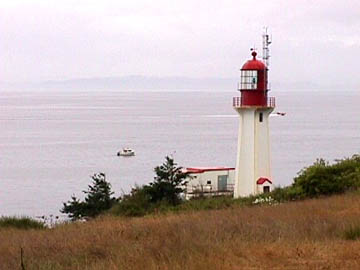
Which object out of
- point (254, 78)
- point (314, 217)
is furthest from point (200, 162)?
point (314, 217)

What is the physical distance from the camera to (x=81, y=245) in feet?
23.4

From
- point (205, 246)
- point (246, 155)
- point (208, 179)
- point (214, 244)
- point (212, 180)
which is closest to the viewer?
point (205, 246)

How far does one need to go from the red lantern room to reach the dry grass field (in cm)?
1464

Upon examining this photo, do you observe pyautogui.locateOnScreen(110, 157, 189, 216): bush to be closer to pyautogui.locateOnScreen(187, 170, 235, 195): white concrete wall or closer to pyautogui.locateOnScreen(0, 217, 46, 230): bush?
pyautogui.locateOnScreen(0, 217, 46, 230): bush

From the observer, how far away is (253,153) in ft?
78.5

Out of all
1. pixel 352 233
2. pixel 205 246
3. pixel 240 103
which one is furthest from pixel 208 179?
pixel 205 246

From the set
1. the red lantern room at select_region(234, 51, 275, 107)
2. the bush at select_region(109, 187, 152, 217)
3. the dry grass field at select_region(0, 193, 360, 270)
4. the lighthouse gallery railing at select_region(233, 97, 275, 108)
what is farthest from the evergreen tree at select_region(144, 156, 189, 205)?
the dry grass field at select_region(0, 193, 360, 270)

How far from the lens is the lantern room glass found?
2369cm

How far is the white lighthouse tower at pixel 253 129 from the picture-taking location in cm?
2367

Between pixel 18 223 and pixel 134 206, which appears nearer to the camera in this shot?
pixel 18 223

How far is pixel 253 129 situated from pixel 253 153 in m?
0.82

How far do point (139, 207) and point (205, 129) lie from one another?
212 feet

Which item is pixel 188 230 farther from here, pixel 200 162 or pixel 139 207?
pixel 200 162

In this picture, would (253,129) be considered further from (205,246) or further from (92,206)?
(205,246)
